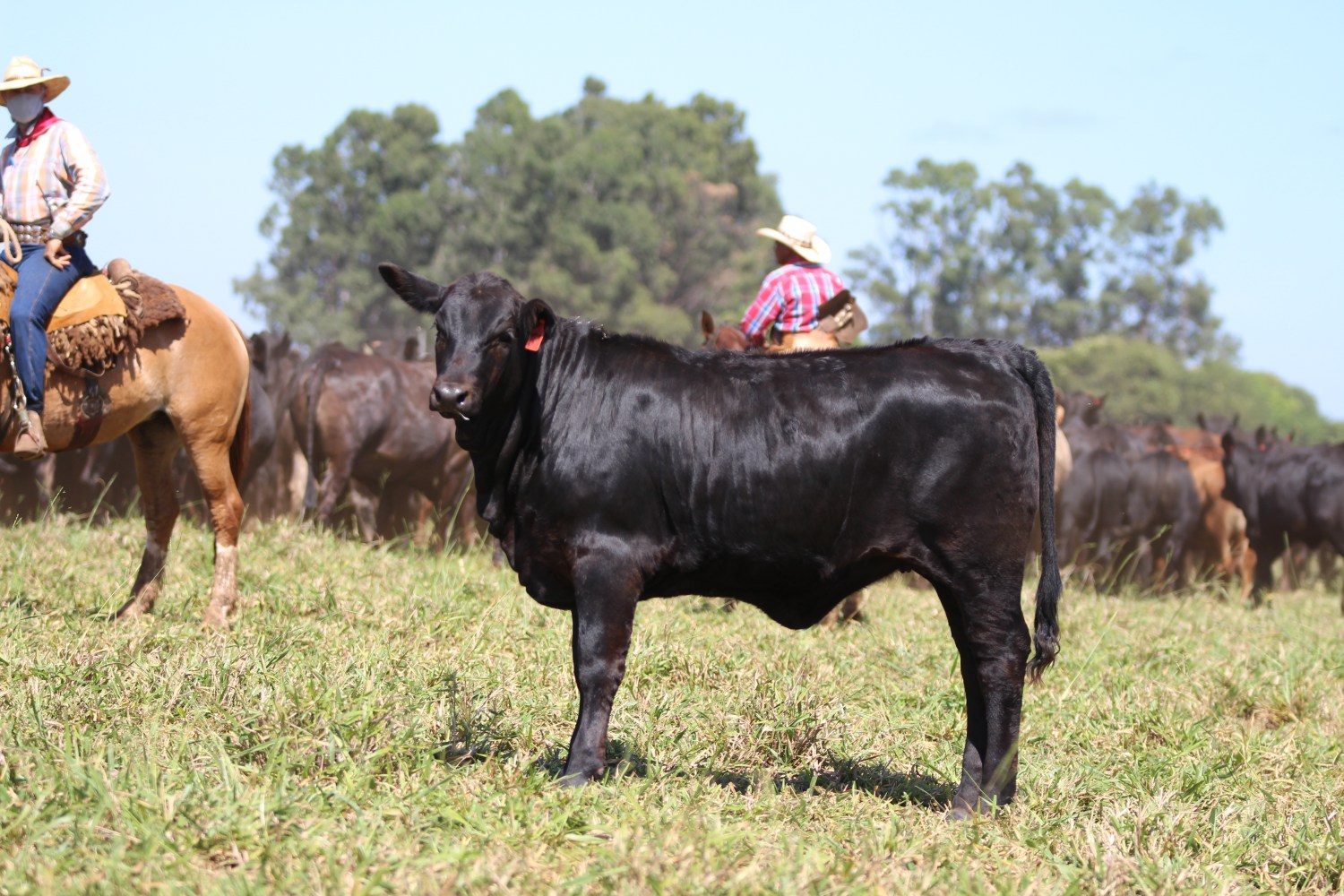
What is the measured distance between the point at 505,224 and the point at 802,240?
4088cm

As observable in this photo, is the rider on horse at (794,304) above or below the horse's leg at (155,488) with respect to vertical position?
above

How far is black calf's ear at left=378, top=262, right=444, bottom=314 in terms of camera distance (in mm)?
5055

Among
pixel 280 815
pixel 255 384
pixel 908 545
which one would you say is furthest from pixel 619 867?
pixel 255 384

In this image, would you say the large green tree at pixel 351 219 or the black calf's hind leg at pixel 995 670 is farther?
the large green tree at pixel 351 219

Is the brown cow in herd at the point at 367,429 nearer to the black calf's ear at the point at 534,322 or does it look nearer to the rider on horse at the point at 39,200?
the rider on horse at the point at 39,200

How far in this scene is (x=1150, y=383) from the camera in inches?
2080

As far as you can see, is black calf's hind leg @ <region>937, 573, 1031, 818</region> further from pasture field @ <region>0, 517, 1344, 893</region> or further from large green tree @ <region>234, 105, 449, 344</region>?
large green tree @ <region>234, 105, 449, 344</region>

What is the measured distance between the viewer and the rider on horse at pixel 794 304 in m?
9.35

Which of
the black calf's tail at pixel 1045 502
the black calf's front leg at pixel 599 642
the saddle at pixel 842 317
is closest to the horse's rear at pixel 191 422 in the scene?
the black calf's front leg at pixel 599 642

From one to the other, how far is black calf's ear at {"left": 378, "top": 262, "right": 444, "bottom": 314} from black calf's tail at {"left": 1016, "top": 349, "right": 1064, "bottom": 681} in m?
2.08

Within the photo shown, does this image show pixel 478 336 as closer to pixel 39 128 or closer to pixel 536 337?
pixel 536 337

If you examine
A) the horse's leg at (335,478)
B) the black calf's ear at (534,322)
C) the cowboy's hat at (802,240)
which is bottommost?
the horse's leg at (335,478)

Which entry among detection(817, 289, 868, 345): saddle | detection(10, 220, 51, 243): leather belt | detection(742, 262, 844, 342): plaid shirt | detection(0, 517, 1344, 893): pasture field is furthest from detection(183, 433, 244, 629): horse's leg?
detection(817, 289, 868, 345): saddle

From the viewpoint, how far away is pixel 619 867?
3705mm
